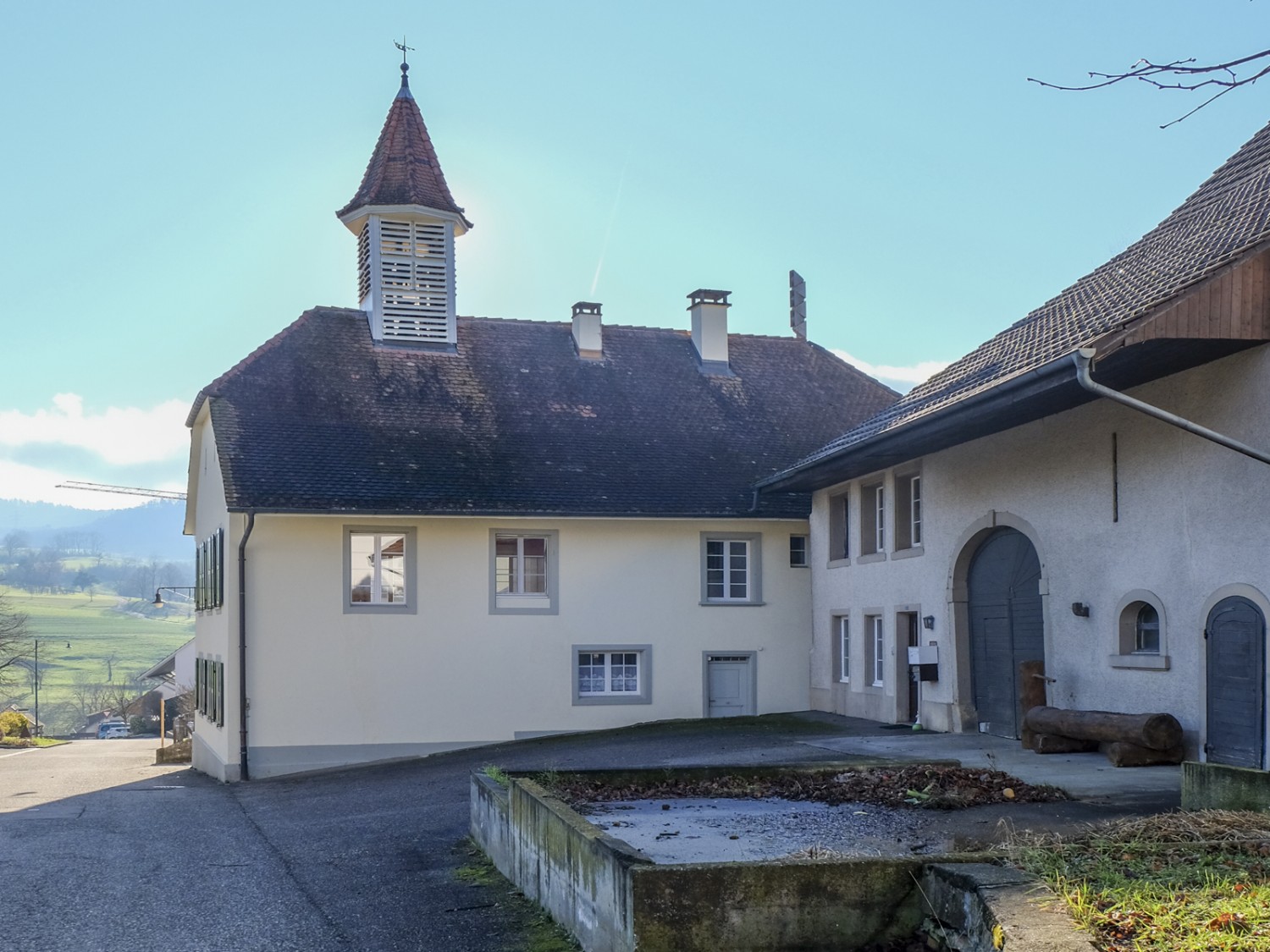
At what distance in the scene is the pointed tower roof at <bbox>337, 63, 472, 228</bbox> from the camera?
27.3m

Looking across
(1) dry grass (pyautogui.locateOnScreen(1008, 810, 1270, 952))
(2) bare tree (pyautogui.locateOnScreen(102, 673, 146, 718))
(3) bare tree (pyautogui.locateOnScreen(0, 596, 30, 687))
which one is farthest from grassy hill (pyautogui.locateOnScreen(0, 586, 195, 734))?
(1) dry grass (pyautogui.locateOnScreen(1008, 810, 1270, 952))

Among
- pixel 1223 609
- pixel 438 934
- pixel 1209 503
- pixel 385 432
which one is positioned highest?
pixel 385 432

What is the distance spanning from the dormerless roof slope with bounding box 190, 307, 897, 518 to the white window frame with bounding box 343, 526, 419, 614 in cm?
77

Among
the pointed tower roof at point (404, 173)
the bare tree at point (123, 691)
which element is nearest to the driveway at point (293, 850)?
the pointed tower roof at point (404, 173)

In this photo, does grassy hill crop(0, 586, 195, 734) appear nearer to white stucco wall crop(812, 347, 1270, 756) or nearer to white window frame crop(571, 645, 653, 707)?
white window frame crop(571, 645, 653, 707)

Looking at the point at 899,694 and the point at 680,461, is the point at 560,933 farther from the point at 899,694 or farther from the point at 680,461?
the point at 680,461

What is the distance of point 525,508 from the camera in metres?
22.8

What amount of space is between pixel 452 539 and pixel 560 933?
14.7 meters

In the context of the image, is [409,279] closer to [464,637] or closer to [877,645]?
[464,637]

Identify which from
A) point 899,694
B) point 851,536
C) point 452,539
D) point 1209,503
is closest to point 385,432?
point 452,539

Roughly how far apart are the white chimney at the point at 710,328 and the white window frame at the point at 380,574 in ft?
27.4

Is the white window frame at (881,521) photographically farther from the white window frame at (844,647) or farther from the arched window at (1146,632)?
the arched window at (1146,632)

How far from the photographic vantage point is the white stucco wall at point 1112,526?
12828 millimetres

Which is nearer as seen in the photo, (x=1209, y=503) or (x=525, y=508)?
(x=1209, y=503)
